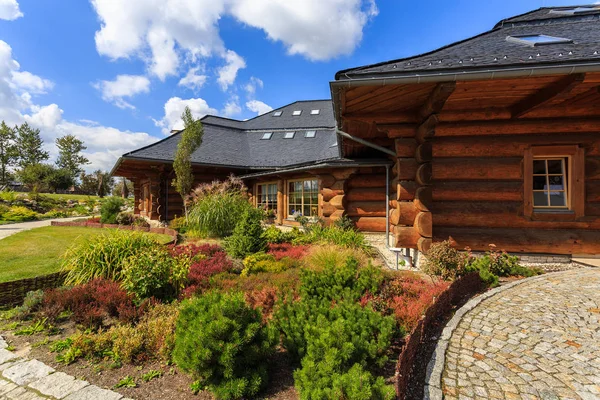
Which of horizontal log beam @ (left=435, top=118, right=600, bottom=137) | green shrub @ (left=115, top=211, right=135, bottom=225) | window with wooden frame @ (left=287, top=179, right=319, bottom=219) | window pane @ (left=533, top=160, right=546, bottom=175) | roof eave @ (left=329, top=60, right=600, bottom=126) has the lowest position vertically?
green shrub @ (left=115, top=211, right=135, bottom=225)

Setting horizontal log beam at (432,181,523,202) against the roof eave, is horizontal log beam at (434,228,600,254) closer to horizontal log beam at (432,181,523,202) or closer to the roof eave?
horizontal log beam at (432,181,523,202)

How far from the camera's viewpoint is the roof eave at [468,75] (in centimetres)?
336

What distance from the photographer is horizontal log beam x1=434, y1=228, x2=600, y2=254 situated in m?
4.82

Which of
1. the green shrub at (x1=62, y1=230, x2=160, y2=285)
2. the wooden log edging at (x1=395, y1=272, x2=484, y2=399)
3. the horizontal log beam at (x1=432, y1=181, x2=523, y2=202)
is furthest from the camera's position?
the horizontal log beam at (x1=432, y1=181, x2=523, y2=202)

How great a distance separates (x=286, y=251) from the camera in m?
6.43

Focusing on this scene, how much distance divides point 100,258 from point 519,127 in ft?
25.3

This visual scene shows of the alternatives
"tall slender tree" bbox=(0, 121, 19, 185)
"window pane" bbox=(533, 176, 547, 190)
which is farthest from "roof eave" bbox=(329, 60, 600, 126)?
"tall slender tree" bbox=(0, 121, 19, 185)

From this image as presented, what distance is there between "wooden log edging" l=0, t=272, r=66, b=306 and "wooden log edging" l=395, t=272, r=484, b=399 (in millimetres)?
4770

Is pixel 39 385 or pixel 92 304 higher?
pixel 92 304

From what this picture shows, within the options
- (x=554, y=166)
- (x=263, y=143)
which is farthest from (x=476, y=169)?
(x=263, y=143)

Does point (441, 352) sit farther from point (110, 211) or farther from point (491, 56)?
point (110, 211)

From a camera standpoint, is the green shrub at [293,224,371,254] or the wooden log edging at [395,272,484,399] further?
the green shrub at [293,224,371,254]

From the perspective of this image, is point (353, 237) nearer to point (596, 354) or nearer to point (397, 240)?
point (397, 240)

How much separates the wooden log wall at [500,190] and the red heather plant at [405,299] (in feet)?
5.64
